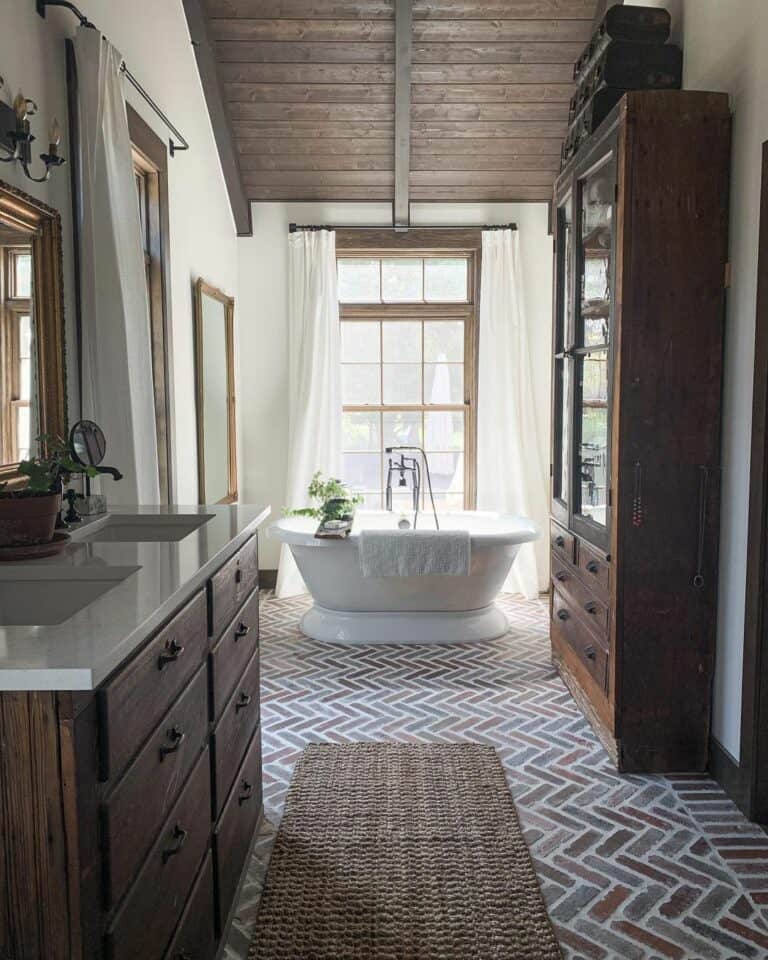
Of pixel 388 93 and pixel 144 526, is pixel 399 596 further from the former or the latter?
pixel 388 93

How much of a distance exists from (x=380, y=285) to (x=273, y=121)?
1.31 metres

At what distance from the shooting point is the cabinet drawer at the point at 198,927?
1587 millimetres

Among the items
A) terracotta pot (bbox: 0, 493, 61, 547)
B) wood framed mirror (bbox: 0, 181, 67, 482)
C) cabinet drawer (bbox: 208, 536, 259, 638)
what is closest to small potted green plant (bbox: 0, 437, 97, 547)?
terracotta pot (bbox: 0, 493, 61, 547)

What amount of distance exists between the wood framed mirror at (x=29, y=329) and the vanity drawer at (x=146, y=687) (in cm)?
93

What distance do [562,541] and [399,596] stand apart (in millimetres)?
1140

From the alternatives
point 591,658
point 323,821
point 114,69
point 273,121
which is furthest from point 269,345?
point 323,821

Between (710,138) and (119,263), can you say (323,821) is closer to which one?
(119,263)

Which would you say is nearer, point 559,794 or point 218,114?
point 559,794

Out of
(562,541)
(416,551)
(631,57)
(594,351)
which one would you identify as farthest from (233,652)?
(631,57)

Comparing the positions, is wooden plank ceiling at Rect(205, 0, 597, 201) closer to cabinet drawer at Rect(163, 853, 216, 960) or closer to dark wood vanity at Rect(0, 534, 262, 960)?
dark wood vanity at Rect(0, 534, 262, 960)

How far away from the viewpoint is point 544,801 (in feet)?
9.34

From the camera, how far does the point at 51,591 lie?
1.72 metres

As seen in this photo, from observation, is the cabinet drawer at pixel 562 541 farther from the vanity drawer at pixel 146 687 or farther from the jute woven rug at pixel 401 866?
the vanity drawer at pixel 146 687

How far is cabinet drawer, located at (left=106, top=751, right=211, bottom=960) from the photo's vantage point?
130cm
